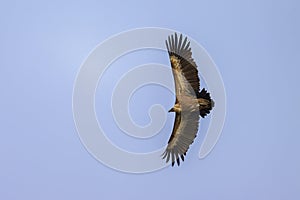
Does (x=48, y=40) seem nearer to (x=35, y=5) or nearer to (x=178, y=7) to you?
(x=35, y=5)

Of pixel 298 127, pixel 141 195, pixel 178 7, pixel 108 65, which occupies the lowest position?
pixel 141 195

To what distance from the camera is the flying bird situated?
143cm

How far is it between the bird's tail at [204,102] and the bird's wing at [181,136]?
1.6 inches

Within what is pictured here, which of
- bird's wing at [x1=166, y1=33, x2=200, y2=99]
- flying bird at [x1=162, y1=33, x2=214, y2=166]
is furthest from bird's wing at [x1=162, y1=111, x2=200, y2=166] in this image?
bird's wing at [x1=166, y1=33, x2=200, y2=99]

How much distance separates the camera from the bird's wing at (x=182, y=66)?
143cm

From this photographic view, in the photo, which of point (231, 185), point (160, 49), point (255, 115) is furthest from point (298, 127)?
point (160, 49)

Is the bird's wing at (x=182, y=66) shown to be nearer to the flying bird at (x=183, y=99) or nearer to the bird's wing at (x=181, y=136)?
the flying bird at (x=183, y=99)

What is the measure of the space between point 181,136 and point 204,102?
180mm

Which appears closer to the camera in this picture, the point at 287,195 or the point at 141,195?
the point at 141,195

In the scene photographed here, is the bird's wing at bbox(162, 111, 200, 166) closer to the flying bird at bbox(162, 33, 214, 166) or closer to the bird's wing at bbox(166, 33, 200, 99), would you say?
the flying bird at bbox(162, 33, 214, 166)

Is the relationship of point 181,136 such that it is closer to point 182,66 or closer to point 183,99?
point 183,99

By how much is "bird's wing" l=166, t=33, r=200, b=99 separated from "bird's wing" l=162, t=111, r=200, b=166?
0.10 meters

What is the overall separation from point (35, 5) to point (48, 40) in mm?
142

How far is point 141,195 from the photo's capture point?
4.58 ft
